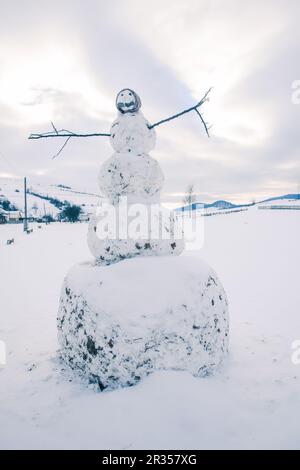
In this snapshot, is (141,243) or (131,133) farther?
(131,133)

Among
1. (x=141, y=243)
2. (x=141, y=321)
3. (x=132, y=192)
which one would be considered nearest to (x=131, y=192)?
(x=132, y=192)

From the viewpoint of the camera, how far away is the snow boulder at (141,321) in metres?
3.32

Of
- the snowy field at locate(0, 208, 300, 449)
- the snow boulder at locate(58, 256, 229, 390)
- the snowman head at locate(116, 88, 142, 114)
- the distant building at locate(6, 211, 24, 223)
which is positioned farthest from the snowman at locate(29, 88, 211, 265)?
the distant building at locate(6, 211, 24, 223)

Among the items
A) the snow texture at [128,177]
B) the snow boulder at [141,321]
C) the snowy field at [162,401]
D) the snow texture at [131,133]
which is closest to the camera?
the snowy field at [162,401]

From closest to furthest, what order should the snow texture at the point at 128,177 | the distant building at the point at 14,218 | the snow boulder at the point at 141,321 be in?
the snow boulder at the point at 141,321
the snow texture at the point at 128,177
the distant building at the point at 14,218

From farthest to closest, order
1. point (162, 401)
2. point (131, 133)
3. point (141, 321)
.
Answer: point (131, 133)
point (141, 321)
point (162, 401)

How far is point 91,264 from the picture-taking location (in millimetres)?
4281

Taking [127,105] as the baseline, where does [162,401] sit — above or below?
below

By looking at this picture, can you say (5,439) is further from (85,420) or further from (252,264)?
(252,264)

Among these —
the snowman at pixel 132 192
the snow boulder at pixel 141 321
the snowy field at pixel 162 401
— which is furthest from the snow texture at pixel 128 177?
the snowy field at pixel 162 401

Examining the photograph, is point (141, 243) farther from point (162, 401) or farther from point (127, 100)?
point (127, 100)

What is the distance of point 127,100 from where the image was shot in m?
4.11

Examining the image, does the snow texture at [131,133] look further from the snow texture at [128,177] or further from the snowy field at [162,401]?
the snowy field at [162,401]

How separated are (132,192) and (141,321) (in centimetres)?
173
